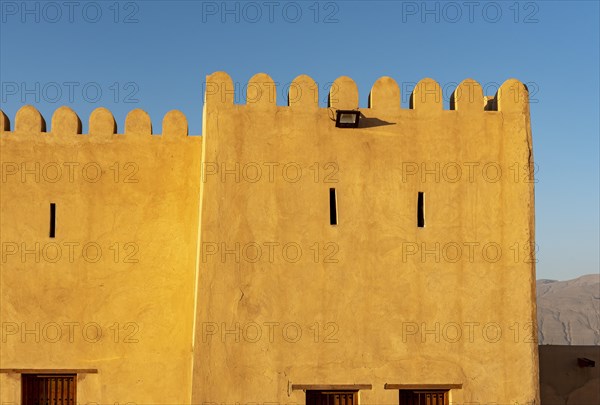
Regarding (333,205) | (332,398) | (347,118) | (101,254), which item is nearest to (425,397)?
(332,398)

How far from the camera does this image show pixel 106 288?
905 cm

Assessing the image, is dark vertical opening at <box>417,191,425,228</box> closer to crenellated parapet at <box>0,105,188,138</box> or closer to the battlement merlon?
the battlement merlon

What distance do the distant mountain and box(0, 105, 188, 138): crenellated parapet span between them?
4845 cm

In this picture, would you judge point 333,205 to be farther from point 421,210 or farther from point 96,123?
point 96,123

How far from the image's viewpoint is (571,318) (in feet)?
200

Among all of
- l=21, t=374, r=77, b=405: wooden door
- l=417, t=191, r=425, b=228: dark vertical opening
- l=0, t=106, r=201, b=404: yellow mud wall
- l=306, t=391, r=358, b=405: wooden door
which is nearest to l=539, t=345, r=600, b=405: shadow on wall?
l=417, t=191, r=425, b=228: dark vertical opening

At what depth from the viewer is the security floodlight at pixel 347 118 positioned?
834 centimetres

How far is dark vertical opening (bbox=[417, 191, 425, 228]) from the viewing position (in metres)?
8.50

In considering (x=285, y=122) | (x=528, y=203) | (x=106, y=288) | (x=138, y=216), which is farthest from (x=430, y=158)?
(x=106, y=288)

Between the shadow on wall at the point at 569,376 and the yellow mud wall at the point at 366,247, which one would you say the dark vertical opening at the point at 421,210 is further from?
the shadow on wall at the point at 569,376

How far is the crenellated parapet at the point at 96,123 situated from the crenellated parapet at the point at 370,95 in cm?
123

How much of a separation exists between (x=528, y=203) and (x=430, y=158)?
149cm

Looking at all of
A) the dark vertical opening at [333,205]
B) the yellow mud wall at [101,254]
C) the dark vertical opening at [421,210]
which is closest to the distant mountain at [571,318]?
the dark vertical opening at [421,210]

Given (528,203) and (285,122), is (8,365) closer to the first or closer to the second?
(285,122)
